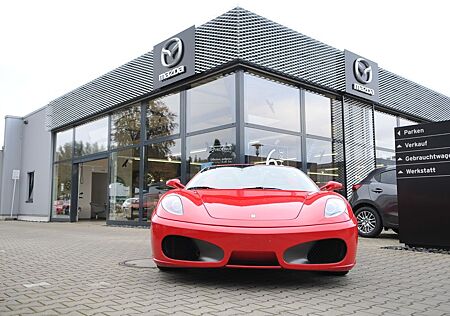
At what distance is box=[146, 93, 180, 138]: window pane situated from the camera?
40.1 ft

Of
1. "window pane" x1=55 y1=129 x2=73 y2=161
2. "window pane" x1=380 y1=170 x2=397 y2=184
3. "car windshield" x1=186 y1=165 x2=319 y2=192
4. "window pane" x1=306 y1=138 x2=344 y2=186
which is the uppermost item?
"window pane" x1=55 y1=129 x2=73 y2=161

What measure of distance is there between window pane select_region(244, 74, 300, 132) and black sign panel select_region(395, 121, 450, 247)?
163 inches

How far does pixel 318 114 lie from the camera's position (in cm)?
1230

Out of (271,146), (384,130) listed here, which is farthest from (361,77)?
(271,146)

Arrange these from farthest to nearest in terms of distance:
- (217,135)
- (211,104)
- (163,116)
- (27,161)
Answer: (27,161) < (163,116) < (211,104) < (217,135)

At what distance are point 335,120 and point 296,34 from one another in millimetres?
3027

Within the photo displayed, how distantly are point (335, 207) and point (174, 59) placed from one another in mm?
8793

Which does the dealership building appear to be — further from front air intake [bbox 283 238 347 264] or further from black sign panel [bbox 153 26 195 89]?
front air intake [bbox 283 238 347 264]

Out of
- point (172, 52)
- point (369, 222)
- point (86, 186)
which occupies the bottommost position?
point (369, 222)

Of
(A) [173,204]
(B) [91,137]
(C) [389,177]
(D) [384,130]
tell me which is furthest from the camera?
(B) [91,137]

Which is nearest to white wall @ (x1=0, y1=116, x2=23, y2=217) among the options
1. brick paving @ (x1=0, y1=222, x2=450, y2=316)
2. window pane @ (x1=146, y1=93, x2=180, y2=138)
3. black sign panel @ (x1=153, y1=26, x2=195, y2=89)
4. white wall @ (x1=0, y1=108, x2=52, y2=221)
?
white wall @ (x1=0, y1=108, x2=52, y2=221)

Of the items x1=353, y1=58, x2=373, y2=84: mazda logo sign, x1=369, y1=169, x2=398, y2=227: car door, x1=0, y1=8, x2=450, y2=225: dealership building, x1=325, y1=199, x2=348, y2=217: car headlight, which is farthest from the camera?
x1=353, y1=58, x2=373, y2=84: mazda logo sign

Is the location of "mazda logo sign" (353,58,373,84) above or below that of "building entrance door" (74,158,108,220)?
above

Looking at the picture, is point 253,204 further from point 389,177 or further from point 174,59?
point 174,59
